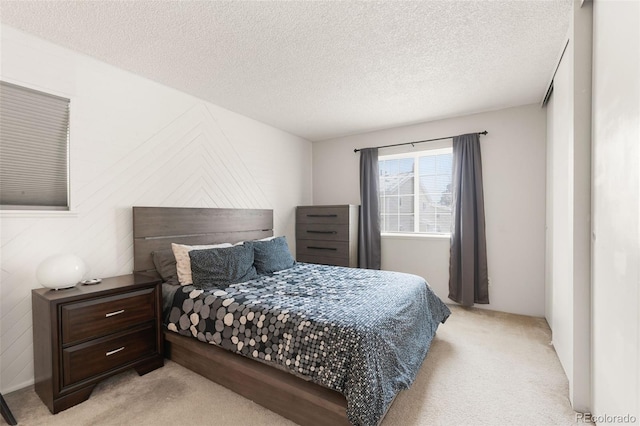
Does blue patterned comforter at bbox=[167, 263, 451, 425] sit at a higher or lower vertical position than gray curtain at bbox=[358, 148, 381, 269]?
lower

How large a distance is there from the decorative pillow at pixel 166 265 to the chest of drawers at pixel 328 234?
218 cm

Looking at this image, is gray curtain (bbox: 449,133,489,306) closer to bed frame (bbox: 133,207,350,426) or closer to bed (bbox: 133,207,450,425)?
bed (bbox: 133,207,450,425)

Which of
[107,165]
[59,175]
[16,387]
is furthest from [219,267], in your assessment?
[16,387]

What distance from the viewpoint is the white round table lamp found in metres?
1.87

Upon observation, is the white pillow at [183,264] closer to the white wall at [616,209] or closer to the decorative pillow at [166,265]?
the decorative pillow at [166,265]

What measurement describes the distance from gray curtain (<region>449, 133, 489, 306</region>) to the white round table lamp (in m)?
3.90

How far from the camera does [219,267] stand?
2518 millimetres

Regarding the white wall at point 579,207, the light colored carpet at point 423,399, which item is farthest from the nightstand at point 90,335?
the white wall at point 579,207

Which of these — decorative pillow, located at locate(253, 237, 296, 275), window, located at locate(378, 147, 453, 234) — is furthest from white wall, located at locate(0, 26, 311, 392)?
window, located at locate(378, 147, 453, 234)

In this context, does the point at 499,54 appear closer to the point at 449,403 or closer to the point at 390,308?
the point at 390,308

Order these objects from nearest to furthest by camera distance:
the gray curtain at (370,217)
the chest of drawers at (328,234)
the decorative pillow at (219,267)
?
the decorative pillow at (219,267) → the chest of drawers at (328,234) → the gray curtain at (370,217)

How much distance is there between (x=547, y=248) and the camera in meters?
3.19

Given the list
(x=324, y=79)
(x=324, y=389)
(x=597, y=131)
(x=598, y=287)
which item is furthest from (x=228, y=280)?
(x=597, y=131)

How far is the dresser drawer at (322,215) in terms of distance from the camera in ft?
13.7
